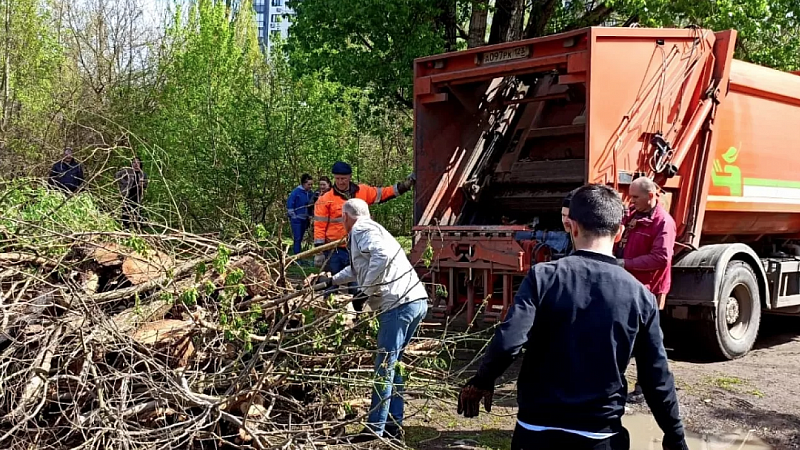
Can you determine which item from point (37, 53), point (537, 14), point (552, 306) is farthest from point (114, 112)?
point (552, 306)

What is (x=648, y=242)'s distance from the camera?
580cm

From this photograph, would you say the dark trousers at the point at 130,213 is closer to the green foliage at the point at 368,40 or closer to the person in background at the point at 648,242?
the person in background at the point at 648,242

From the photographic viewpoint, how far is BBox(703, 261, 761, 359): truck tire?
23.4 ft

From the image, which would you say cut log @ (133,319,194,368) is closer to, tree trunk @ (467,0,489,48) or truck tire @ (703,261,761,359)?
truck tire @ (703,261,761,359)

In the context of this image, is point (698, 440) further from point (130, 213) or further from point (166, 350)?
point (130, 213)

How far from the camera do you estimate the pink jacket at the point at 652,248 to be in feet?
18.8

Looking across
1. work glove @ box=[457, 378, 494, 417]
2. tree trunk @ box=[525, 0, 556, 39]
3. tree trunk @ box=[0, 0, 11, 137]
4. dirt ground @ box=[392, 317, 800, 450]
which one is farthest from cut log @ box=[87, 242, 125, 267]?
tree trunk @ box=[0, 0, 11, 137]

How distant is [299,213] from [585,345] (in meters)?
7.91

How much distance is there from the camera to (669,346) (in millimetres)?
7941

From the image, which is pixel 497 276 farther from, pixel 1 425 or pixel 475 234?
pixel 1 425

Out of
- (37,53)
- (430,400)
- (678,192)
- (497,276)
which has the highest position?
(37,53)

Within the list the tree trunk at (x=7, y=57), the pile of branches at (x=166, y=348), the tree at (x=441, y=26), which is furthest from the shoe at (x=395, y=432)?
the tree trunk at (x=7, y=57)

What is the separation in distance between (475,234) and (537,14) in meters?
9.35

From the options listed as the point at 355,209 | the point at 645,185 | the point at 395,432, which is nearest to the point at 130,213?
the point at 355,209
